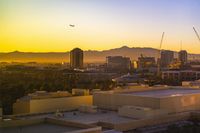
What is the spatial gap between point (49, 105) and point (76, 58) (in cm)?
4538

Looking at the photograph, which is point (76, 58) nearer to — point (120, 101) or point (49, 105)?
point (49, 105)

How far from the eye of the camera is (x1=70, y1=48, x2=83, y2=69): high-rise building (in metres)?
57.2

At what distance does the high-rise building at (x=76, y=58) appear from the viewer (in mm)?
57219

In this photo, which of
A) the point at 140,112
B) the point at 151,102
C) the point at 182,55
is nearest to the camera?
the point at 140,112

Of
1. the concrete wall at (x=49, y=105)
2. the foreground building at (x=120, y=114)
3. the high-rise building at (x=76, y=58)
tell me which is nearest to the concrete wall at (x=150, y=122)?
the foreground building at (x=120, y=114)

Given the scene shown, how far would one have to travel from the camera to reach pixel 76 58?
192 ft

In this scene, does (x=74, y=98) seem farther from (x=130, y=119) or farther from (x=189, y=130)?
(x=189, y=130)

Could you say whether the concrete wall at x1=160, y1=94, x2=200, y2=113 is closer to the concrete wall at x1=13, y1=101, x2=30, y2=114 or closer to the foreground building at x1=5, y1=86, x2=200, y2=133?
the foreground building at x1=5, y1=86, x2=200, y2=133

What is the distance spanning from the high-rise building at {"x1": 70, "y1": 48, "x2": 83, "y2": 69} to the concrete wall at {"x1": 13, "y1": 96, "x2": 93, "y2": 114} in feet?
140

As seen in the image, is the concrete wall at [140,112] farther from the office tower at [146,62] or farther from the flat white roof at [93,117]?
the office tower at [146,62]

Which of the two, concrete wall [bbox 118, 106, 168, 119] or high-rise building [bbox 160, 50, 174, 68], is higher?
high-rise building [bbox 160, 50, 174, 68]

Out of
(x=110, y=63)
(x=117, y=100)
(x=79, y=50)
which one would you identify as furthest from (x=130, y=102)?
(x=110, y=63)

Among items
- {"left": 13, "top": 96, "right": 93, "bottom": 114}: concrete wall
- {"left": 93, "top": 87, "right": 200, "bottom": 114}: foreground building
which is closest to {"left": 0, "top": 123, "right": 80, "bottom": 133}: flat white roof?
{"left": 93, "top": 87, "right": 200, "bottom": 114}: foreground building

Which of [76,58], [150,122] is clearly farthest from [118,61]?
[150,122]
